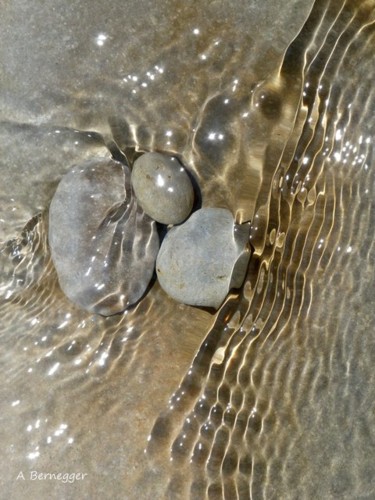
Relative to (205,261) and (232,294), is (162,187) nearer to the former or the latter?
(205,261)

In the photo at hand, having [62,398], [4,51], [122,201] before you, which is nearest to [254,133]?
[122,201]

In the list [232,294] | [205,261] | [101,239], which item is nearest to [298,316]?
[232,294]

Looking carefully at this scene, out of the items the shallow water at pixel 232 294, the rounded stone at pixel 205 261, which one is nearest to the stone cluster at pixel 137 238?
the rounded stone at pixel 205 261

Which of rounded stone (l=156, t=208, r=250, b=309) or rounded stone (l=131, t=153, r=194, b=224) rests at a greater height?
rounded stone (l=131, t=153, r=194, b=224)

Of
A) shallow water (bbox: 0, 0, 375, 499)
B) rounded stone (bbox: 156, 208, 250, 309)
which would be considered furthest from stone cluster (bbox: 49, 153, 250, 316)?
shallow water (bbox: 0, 0, 375, 499)

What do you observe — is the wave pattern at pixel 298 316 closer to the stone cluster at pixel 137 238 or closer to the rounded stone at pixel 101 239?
the stone cluster at pixel 137 238

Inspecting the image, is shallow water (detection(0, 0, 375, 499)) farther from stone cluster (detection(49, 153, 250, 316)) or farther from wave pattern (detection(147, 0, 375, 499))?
stone cluster (detection(49, 153, 250, 316))

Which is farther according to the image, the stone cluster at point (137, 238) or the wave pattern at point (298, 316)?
the stone cluster at point (137, 238)
